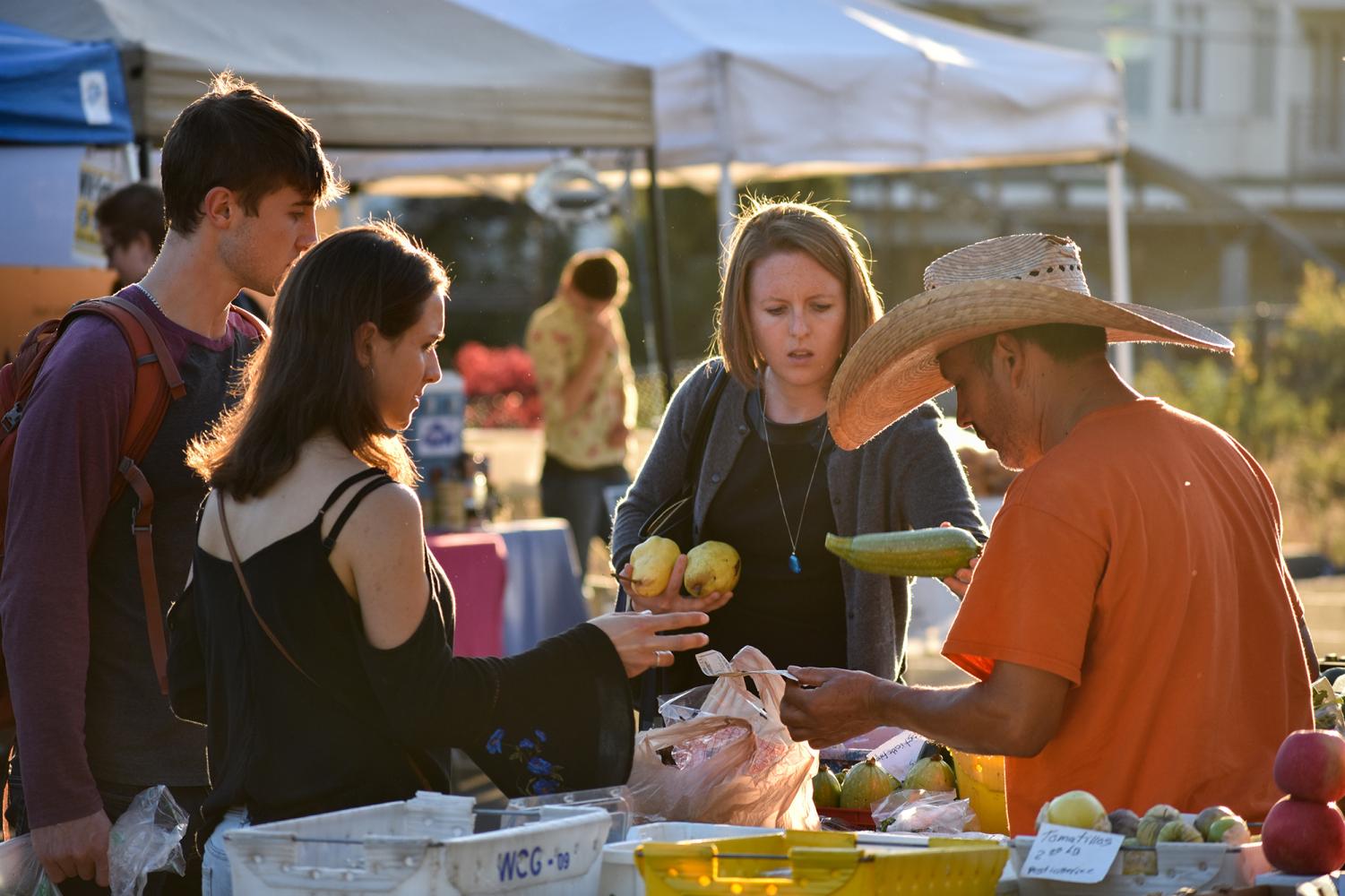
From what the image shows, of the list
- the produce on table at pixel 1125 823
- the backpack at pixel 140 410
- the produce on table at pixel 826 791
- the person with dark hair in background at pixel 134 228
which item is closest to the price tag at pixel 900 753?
the produce on table at pixel 826 791

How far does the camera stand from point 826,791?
315cm

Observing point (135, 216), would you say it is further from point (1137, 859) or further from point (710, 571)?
point (1137, 859)

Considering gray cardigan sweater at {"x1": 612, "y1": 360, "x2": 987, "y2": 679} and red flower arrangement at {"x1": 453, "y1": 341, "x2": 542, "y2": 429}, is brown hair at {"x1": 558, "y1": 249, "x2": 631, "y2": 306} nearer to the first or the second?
gray cardigan sweater at {"x1": 612, "y1": 360, "x2": 987, "y2": 679}

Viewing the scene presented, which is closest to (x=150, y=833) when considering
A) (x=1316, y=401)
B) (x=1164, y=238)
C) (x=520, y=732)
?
(x=520, y=732)

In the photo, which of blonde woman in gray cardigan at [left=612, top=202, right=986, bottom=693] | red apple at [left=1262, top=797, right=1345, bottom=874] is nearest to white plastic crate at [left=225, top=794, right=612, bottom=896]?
red apple at [left=1262, top=797, right=1345, bottom=874]

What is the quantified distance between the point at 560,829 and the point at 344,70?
4636mm

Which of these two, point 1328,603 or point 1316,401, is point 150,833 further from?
point 1316,401

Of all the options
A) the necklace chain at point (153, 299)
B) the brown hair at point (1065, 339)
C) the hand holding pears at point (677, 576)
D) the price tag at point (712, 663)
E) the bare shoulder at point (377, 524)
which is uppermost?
the necklace chain at point (153, 299)

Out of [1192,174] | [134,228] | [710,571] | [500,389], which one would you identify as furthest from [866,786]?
[1192,174]

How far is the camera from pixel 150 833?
269 centimetres

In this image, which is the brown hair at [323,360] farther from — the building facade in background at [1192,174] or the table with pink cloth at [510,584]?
the building facade in background at [1192,174]

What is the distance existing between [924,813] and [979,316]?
90 cm

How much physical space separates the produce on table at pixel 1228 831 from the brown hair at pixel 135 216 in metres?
3.66

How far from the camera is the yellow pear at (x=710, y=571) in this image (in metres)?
3.43
